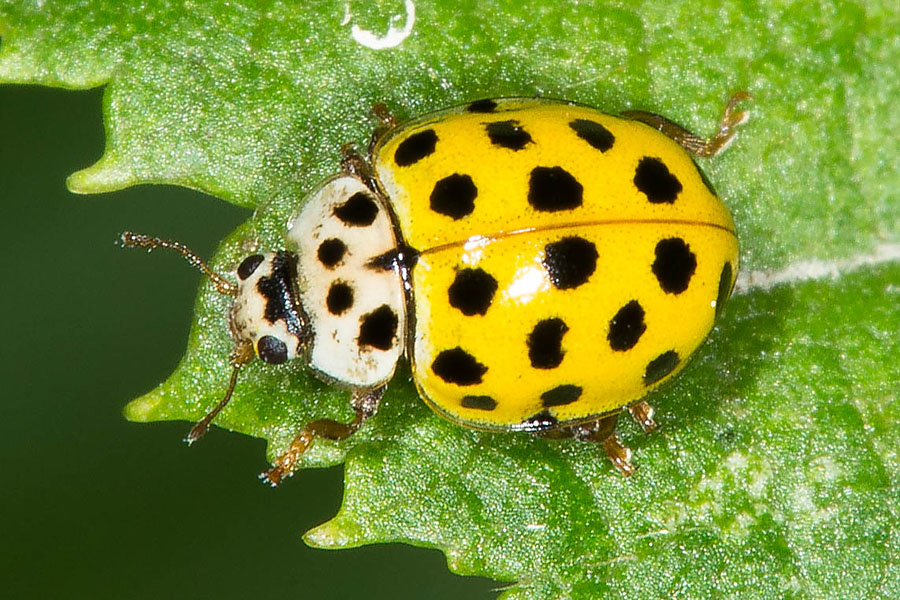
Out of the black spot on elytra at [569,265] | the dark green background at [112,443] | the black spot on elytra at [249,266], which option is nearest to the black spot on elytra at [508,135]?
the black spot on elytra at [569,265]

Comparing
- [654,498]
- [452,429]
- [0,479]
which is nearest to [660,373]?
[654,498]

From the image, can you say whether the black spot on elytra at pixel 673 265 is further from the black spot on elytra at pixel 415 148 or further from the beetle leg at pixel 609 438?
the black spot on elytra at pixel 415 148

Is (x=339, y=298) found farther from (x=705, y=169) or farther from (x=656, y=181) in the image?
(x=705, y=169)

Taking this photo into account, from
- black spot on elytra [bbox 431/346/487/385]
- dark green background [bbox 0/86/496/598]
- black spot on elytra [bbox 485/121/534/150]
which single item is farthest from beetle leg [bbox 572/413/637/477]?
dark green background [bbox 0/86/496/598]

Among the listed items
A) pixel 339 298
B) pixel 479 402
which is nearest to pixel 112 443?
pixel 339 298

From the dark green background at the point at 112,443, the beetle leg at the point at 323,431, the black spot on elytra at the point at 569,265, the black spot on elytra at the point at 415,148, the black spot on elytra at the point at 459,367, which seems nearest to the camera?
the black spot on elytra at the point at 569,265

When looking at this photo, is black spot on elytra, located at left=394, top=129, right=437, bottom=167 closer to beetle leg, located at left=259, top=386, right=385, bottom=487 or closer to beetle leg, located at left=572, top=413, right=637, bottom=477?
beetle leg, located at left=259, top=386, right=385, bottom=487
